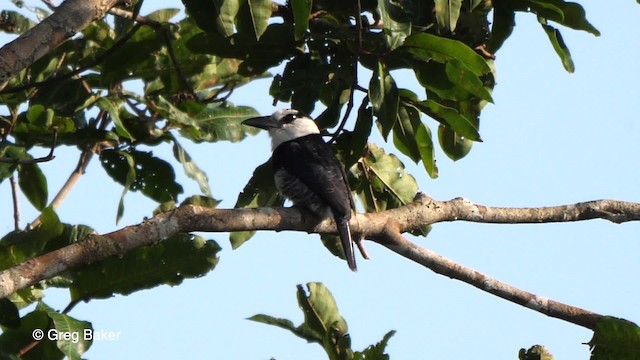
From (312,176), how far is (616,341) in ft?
6.50

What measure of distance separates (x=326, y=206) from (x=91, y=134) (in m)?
1.05

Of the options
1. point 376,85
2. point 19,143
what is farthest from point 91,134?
point 376,85

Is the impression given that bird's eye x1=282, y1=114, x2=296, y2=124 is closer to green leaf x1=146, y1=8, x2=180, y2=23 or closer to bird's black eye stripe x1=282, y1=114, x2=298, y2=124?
bird's black eye stripe x1=282, y1=114, x2=298, y2=124

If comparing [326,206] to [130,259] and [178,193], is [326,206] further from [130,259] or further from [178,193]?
[130,259]

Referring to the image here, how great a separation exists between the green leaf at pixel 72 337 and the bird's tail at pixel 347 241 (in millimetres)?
1395

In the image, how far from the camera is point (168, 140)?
200 inches

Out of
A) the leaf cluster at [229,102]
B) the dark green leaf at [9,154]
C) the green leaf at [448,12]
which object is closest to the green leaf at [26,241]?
the leaf cluster at [229,102]

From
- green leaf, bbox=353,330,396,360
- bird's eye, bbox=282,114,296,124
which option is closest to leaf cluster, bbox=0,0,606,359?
green leaf, bbox=353,330,396,360

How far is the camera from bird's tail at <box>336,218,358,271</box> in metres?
4.66

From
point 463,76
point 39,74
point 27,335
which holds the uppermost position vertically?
point 39,74

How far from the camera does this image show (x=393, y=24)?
158 inches

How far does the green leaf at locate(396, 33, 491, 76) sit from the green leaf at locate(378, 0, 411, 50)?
7 centimetres

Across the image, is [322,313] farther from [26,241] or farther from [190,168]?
[190,168]

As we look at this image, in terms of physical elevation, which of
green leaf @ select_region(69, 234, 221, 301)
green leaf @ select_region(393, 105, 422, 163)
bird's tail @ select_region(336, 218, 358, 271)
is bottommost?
green leaf @ select_region(69, 234, 221, 301)
